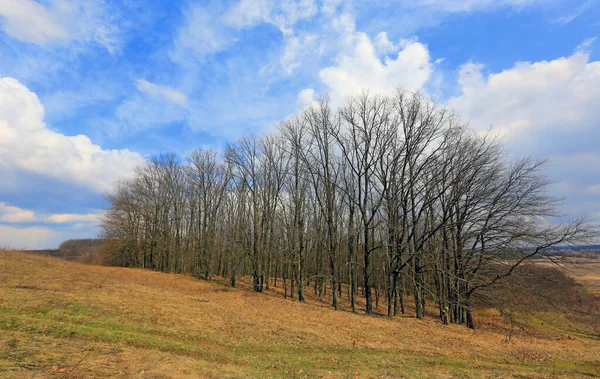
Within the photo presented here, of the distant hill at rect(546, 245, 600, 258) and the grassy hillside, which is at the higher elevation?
the distant hill at rect(546, 245, 600, 258)

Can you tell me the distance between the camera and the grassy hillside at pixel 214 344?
308 inches

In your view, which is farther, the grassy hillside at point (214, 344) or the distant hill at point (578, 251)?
the distant hill at point (578, 251)

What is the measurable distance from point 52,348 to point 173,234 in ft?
119

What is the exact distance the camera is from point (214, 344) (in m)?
10.9

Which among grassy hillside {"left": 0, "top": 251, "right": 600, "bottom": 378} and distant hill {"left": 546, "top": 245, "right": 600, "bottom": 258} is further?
distant hill {"left": 546, "top": 245, "right": 600, "bottom": 258}

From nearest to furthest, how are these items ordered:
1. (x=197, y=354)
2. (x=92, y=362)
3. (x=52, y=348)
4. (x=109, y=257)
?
1. (x=92, y=362)
2. (x=52, y=348)
3. (x=197, y=354)
4. (x=109, y=257)

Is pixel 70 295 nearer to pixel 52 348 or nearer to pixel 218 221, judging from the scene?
pixel 52 348

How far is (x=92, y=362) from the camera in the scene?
738 cm

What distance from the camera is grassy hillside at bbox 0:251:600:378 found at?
7.83 metres

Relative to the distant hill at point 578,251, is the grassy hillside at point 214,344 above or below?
below

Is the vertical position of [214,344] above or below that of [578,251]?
below

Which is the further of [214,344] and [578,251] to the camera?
[578,251]

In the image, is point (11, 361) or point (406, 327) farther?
point (406, 327)

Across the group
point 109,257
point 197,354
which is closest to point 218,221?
point 109,257
